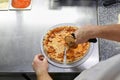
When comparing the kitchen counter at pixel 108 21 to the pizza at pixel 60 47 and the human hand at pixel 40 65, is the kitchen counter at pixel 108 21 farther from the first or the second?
the human hand at pixel 40 65

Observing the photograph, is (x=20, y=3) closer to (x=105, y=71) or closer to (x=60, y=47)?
(x=60, y=47)

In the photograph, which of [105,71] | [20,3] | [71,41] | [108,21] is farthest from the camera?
[20,3]

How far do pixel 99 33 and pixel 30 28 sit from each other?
40 cm

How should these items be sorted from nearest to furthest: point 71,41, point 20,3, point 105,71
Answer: point 105,71 → point 71,41 → point 20,3

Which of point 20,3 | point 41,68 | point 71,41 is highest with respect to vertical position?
point 20,3

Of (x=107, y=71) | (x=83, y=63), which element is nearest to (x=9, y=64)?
(x=83, y=63)

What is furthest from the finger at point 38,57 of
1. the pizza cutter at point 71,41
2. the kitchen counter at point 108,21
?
the kitchen counter at point 108,21

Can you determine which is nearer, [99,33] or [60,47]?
[99,33]

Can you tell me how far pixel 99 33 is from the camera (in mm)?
931

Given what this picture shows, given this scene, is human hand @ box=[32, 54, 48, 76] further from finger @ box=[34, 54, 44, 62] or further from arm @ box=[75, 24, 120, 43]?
arm @ box=[75, 24, 120, 43]

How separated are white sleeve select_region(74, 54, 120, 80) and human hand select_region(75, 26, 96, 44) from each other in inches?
4.5

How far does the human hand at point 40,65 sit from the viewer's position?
3.49 feet

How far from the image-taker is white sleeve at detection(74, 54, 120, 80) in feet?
2.96

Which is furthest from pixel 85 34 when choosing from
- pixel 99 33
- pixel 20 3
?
pixel 20 3
